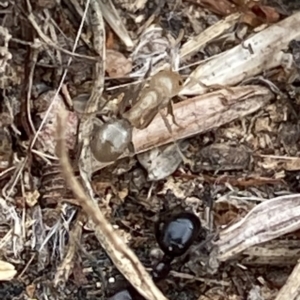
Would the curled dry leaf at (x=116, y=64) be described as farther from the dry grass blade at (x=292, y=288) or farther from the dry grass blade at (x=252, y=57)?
the dry grass blade at (x=292, y=288)

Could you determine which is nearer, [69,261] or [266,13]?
[69,261]

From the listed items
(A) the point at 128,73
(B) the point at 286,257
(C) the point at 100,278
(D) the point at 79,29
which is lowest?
(B) the point at 286,257

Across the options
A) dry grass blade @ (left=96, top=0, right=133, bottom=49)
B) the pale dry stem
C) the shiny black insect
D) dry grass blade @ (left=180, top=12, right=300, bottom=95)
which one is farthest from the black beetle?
dry grass blade @ (left=96, top=0, right=133, bottom=49)

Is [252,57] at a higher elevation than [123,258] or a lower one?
higher

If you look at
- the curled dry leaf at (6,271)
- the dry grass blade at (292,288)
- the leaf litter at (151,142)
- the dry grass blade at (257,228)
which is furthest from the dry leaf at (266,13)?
the curled dry leaf at (6,271)

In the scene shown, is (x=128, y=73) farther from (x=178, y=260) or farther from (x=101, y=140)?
(x=178, y=260)

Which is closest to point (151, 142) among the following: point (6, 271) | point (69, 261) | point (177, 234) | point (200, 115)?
point (200, 115)

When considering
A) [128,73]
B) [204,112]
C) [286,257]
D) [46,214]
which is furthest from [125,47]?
[286,257]

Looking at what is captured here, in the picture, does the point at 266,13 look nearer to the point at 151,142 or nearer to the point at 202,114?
the point at 202,114
